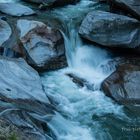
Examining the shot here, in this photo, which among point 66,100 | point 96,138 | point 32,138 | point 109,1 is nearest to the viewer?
point 32,138

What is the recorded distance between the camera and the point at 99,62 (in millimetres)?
9406

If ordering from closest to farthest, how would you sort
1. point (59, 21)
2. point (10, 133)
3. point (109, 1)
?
point (10, 133)
point (59, 21)
point (109, 1)

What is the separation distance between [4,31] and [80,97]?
8.01ft

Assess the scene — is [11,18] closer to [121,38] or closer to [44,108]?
[121,38]

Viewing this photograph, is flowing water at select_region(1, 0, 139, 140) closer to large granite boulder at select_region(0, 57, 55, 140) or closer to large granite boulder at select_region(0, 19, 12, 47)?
large granite boulder at select_region(0, 57, 55, 140)

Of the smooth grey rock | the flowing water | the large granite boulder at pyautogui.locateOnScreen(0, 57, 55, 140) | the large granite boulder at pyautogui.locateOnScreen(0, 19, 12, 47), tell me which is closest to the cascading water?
the flowing water

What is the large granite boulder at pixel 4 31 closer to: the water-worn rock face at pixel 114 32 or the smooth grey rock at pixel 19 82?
the smooth grey rock at pixel 19 82

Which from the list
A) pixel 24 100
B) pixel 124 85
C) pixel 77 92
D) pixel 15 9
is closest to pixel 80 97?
pixel 77 92

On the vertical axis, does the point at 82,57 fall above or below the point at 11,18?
below

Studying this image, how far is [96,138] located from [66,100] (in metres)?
1.42

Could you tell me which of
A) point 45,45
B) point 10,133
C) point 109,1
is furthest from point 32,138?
point 109,1

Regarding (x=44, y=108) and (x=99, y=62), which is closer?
(x=44, y=108)

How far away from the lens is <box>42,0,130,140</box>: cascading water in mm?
6773

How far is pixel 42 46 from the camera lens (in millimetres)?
8945
